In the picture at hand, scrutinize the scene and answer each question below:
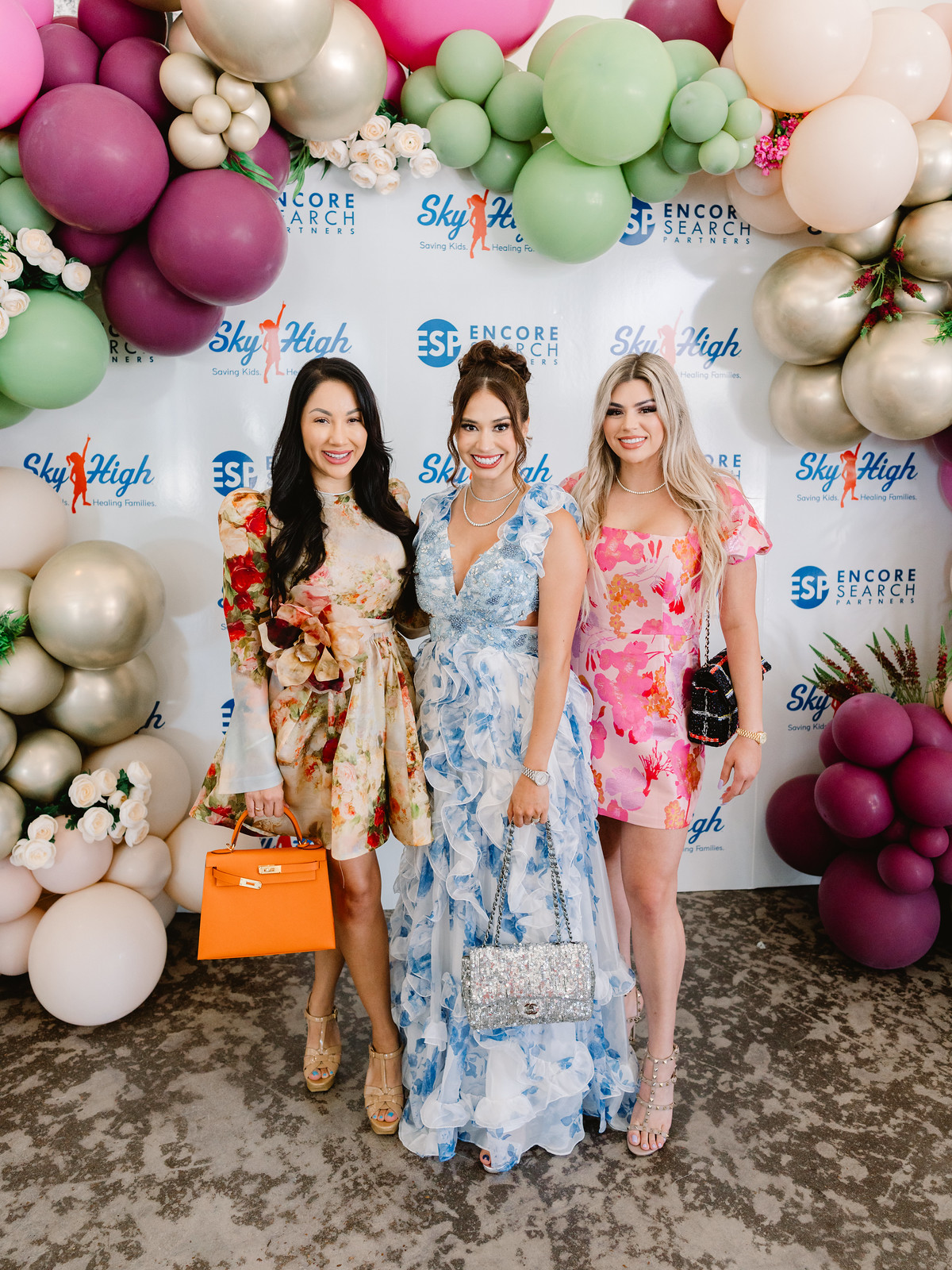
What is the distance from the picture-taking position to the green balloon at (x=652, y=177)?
8.88ft

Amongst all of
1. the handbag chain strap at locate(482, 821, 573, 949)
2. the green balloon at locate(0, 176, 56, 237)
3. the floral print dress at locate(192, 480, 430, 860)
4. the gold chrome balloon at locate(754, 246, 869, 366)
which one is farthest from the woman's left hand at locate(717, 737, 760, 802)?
the green balloon at locate(0, 176, 56, 237)

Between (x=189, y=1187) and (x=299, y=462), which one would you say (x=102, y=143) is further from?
(x=189, y=1187)

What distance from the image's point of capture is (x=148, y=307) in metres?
2.55

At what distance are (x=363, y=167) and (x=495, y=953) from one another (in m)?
2.41

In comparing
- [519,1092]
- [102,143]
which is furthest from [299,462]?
[519,1092]

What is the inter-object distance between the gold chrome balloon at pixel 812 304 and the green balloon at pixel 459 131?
1.05 m

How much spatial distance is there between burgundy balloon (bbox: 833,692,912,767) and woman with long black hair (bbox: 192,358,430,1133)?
1530 millimetres

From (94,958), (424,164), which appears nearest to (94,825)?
(94,958)

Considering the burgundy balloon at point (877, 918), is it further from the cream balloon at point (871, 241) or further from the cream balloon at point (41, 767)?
the cream balloon at point (41, 767)

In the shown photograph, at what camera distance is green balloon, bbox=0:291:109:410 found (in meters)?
2.40

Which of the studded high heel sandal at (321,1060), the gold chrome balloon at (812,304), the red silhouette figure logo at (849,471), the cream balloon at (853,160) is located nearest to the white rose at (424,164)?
the cream balloon at (853,160)

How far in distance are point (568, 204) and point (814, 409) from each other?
1.09m

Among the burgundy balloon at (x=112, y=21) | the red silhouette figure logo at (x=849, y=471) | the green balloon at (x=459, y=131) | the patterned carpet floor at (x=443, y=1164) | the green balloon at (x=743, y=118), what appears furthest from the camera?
the red silhouette figure logo at (x=849, y=471)

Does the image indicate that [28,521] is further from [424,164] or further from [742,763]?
[742,763]
